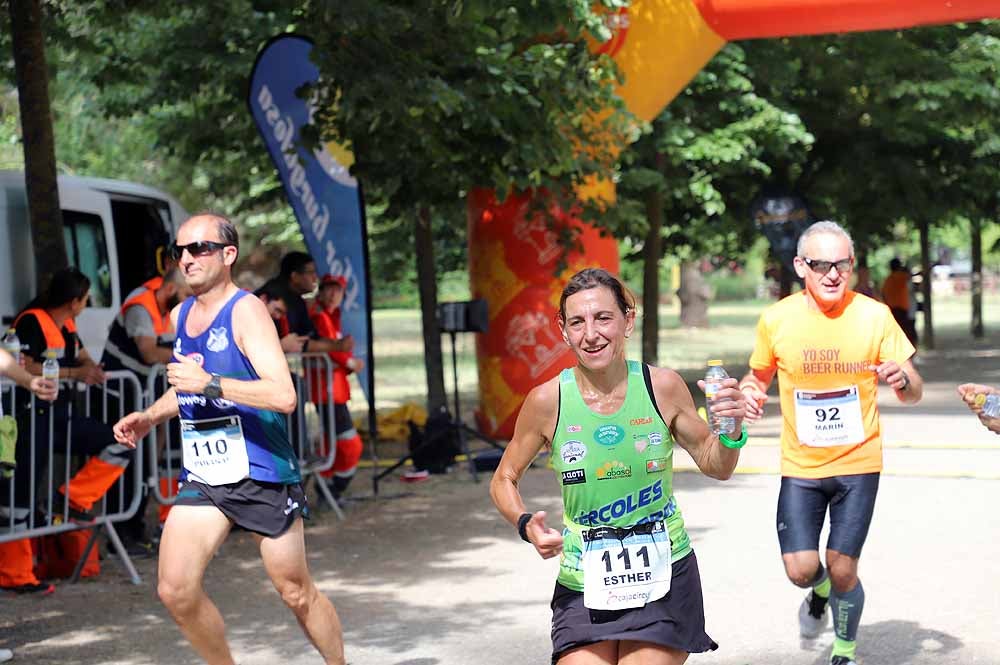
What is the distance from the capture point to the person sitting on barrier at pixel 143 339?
30.6ft

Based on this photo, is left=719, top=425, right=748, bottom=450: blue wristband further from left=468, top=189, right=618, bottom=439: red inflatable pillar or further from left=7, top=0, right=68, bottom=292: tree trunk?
left=468, top=189, right=618, bottom=439: red inflatable pillar

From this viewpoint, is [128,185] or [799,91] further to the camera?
[799,91]

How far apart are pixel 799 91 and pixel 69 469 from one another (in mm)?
15393

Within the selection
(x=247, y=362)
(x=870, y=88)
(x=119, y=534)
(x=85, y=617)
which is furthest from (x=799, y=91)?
(x=247, y=362)

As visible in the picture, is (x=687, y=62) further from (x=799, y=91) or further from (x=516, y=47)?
(x=799, y=91)

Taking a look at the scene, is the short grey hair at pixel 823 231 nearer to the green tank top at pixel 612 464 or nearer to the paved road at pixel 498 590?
the paved road at pixel 498 590

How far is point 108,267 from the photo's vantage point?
42.6ft

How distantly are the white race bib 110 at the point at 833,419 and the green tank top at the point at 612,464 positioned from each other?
195cm

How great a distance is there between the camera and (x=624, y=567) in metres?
4.05

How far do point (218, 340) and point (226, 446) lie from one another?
381 millimetres

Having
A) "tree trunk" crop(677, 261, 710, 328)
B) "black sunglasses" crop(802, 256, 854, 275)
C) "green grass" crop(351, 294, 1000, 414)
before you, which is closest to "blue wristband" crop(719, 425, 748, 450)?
"black sunglasses" crop(802, 256, 854, 275)

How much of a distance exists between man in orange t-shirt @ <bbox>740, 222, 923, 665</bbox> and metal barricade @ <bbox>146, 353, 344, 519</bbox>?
3948 millimetres

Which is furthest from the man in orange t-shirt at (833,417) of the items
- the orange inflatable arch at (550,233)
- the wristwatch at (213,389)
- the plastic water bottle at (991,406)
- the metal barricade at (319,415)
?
the orange inflatable arch at (550,233)

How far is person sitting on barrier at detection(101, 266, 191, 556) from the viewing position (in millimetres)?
9328
